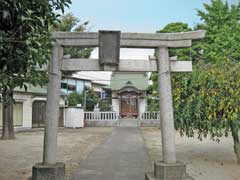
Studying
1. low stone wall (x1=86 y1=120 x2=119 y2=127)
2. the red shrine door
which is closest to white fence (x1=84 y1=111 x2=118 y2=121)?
low stone wall (x1=86 y1=120 x2=119 y2=127)

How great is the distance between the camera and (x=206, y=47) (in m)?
24.1

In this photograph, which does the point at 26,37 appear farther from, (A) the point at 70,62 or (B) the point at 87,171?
(B) the point at 87,171

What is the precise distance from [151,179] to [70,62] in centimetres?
304

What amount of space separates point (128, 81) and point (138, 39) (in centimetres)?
2767

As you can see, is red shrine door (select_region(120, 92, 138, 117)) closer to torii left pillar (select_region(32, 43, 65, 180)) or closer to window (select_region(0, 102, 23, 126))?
window (select_region(0, 102, 23, 126))

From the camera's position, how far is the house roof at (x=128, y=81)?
1368 inches

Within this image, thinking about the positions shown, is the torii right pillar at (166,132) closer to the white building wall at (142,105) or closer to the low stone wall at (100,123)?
the low stone wall at (100,123)

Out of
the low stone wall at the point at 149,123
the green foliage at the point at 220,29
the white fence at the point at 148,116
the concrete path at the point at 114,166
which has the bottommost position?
the concrete path at the point at 114,166

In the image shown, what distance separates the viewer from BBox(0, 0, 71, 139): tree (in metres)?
3.47

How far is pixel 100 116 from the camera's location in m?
30.9

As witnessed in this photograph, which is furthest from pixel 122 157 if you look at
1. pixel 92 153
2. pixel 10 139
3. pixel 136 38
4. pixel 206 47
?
pixel 206 47

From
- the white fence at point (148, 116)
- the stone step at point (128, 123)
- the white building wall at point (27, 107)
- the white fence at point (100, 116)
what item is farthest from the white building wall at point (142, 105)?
the white building wall at point (27, 107)

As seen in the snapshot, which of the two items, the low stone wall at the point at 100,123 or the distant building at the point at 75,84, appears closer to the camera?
the low stone wall at the point at 100,123

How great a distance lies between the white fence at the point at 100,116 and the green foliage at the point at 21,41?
27.0 m
